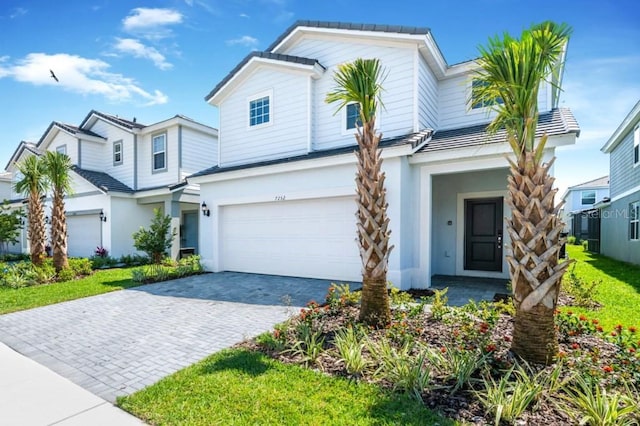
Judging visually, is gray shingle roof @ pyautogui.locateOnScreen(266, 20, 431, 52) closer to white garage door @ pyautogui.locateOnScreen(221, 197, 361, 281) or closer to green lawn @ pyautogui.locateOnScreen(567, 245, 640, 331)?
white garage door @ pyautogui.locateOnScreen(221, 197, 361, 281)

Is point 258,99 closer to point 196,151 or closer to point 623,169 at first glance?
point 196,151

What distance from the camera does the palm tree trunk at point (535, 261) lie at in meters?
3.63

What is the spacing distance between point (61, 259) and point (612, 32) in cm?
1804

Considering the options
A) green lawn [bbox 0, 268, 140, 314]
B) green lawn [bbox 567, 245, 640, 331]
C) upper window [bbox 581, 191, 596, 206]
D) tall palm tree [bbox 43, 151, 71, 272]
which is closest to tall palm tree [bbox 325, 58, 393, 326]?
green lawn [bbox 567, 245, 640, 331]

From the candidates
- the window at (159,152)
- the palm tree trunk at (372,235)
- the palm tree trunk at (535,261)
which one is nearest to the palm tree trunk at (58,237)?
the window at (159,152)

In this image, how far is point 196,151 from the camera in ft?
55.5

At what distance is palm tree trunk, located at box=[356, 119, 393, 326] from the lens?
5297 mm

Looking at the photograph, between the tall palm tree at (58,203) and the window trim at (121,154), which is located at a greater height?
the window trim at (121,154)

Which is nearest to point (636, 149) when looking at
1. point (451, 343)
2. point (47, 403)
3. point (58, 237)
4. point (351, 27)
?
point (351, 27)

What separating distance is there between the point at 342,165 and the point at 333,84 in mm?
3330

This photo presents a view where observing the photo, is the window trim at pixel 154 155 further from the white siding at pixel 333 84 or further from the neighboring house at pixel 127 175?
the white siding at pixel 333 84

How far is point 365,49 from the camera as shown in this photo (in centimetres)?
1055

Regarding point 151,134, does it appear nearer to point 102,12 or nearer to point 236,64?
point 236,64

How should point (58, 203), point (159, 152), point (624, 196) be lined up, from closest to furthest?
point (58, 203) < point (624, 196) < point (159, 152)
